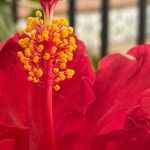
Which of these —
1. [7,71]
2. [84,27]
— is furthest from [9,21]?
[84,27]

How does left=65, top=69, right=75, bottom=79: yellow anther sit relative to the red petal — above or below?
above

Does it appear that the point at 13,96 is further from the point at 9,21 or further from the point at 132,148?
the point at 9,21

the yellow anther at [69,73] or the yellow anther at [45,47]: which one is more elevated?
the yellow anther at [45,47]

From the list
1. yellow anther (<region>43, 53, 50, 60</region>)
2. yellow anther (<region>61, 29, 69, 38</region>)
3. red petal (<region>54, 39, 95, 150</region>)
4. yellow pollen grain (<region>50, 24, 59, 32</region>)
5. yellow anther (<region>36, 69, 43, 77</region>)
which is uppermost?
yellow pollen grain (<region>50, 24, 59, 32</region>)

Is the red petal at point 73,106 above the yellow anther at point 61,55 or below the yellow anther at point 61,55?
below

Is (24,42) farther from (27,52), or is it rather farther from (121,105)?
(121,105)

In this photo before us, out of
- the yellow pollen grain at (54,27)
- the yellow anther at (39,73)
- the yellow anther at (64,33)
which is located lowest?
the yellow anther at (39,73)
